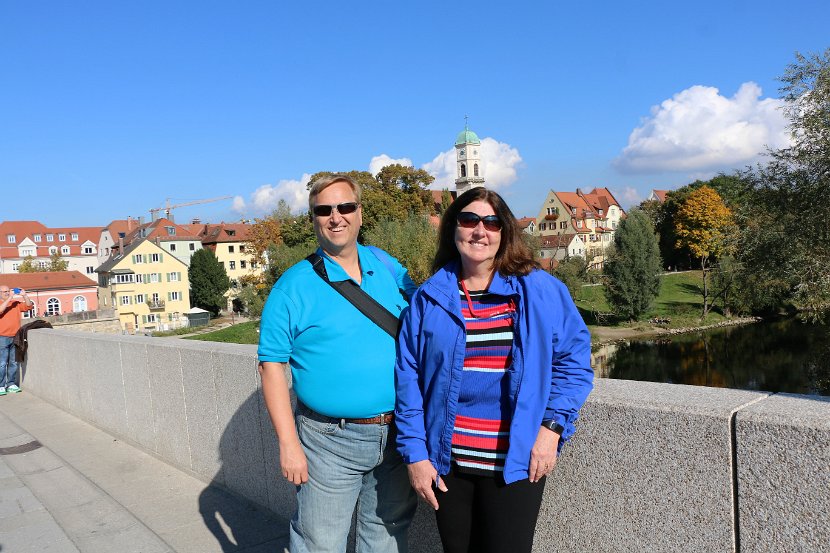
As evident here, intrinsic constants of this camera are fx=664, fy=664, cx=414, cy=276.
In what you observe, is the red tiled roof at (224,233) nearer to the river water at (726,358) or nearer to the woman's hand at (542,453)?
the river water at (726,358)

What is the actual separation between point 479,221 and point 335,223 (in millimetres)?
590

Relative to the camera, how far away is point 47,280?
60.2 metres

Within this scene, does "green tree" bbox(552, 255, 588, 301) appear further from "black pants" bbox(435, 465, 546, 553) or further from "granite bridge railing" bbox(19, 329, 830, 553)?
"black pants" bbox(435, 465, 546, 553)

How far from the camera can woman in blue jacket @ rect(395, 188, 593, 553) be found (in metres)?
2.11

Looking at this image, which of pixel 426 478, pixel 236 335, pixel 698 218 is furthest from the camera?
pixel 698 218

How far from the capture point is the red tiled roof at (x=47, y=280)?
57.6 meters

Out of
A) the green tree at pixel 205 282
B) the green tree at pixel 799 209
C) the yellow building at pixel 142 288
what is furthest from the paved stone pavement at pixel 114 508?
the green tree at pixel 205 282

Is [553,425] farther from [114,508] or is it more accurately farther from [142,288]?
[142,288]

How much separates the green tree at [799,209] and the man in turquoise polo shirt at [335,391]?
18.1 m

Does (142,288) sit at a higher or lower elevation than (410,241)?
lower

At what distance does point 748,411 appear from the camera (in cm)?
198

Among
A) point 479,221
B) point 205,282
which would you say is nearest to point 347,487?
point 479,221

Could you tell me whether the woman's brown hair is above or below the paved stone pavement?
above

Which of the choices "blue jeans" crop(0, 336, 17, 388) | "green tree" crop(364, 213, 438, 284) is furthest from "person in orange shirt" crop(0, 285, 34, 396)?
"green tree" crop(364, 213, 438, 284)
